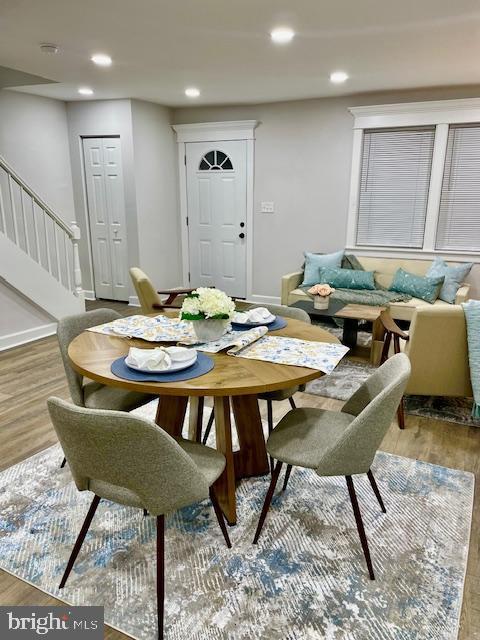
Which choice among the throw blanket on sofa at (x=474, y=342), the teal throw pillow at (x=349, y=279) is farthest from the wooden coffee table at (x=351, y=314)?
the throw blanket on sofa at (x=474, y=342)

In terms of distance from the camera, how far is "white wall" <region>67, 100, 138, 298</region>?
5.49 m

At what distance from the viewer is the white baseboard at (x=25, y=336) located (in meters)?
4.37

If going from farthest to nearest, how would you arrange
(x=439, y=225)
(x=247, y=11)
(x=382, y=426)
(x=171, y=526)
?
(x=439, y=225) → (x=247, y=11) → (x=171, y=526) → (x=382, y=426)

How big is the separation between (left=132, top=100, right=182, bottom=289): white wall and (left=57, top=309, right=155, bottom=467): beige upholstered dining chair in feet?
11.7

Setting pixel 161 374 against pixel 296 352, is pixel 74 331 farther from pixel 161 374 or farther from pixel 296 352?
pixel 296 352

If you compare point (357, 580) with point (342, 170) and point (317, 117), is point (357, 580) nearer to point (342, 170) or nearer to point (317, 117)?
point (342, 170)

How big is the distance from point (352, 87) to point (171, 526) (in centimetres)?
450

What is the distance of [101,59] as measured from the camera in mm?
3695

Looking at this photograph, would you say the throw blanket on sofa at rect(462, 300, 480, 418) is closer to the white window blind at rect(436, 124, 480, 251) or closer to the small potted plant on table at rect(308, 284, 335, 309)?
the small potted plant on table at rect(308, 284, 335, 309)

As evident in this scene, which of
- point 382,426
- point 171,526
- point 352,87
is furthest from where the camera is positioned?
point 352,87

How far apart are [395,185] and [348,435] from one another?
4276 millimetres

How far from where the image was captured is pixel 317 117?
5348 millimetres

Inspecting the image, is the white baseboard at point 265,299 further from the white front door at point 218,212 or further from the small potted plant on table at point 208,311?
the small potted plant on table at point 208,311

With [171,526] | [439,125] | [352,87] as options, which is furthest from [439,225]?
[171,526]
